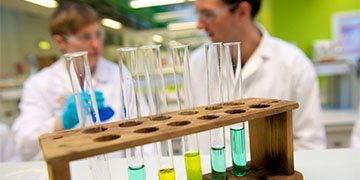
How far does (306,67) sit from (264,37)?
23 cm

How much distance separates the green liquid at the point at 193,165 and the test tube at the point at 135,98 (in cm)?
9

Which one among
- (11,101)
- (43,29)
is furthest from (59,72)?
(43,29)

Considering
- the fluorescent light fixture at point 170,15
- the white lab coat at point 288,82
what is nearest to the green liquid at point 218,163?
the white lab coat at point 288,82

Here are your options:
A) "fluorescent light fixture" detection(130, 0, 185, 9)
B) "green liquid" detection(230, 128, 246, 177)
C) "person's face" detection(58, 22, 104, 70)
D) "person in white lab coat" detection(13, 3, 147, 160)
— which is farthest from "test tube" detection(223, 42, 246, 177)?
"fluorescent light fixture" detection(130, 0, 185, 9)

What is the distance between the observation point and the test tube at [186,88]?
1.80ft

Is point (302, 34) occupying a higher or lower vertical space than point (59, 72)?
higher

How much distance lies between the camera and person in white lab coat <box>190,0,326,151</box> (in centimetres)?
130

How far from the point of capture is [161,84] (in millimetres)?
545

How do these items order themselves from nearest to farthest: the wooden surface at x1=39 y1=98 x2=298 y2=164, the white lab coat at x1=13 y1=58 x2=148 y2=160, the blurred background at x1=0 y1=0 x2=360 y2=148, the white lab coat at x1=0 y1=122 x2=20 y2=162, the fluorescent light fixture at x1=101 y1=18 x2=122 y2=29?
the wooden surface at x1=39 y1=98 x2=298 y2=164
the white lab coat at x1=13 y1=58 x2=148 y2=160
the white lab coat at x1=0 y1=122 x2=20 y2=162
the blurred background at x1=0 y1=0 x2=360 y2=148
the fluorescent light fixture at x1=101 y1=18 x2=122 y2=29

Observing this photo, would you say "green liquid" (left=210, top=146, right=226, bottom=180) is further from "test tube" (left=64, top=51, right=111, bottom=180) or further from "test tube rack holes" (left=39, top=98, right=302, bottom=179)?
"test tube" (left=64, top=51, right=111, bottom=180)

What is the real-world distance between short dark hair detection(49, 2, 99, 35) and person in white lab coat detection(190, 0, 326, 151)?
0.54m

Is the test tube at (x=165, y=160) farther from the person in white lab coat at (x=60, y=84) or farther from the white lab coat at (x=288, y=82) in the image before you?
the person in white lab coat at (x=60, y=84)

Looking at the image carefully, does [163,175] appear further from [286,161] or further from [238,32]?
[238,32]

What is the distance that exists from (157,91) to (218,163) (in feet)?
0.59
